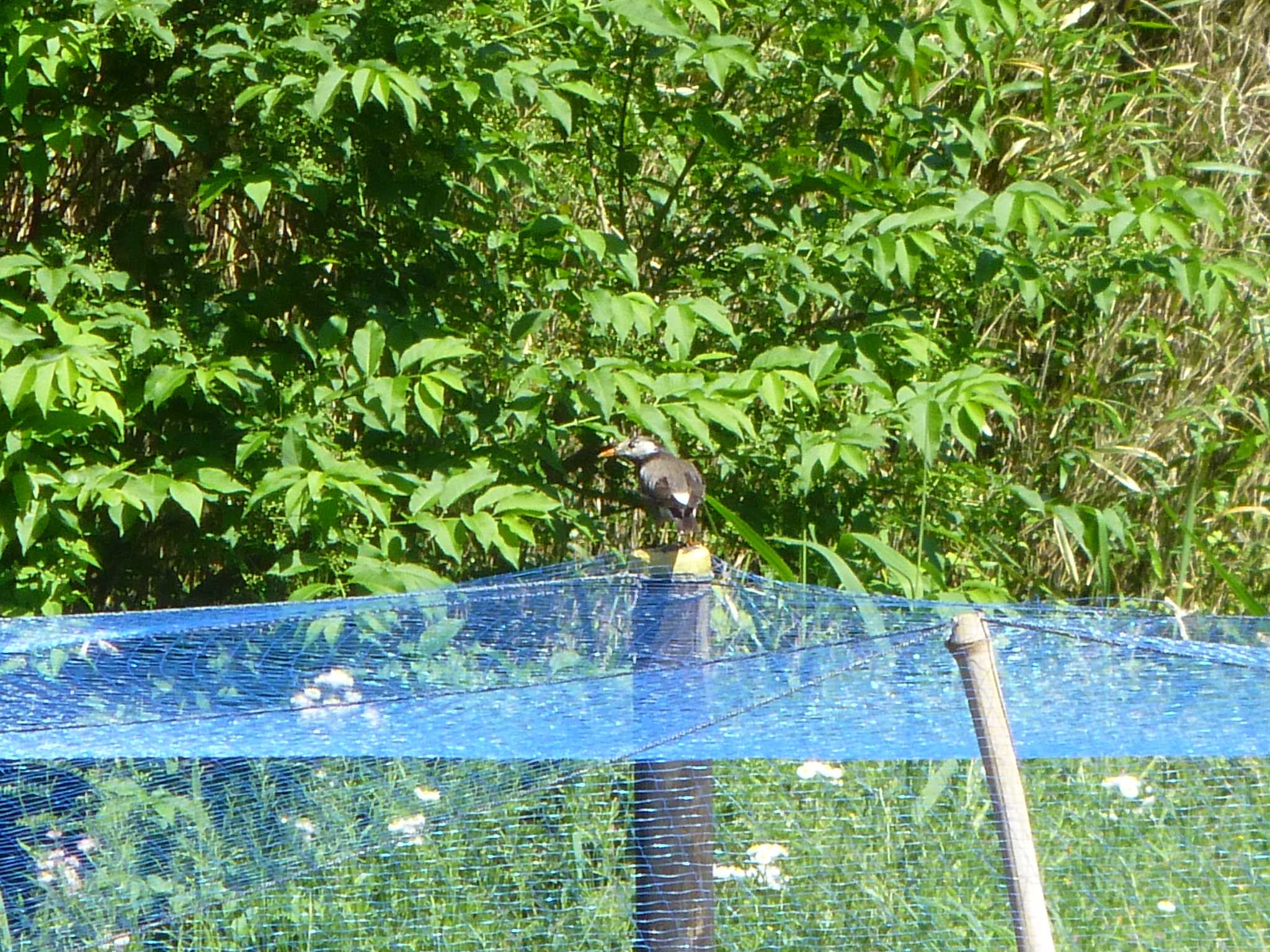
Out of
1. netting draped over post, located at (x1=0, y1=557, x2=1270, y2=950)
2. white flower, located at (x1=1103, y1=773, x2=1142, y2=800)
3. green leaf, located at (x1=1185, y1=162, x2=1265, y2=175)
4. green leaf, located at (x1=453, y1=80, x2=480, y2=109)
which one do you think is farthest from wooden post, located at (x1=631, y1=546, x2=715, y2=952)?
green leaf, located at (x1=1185, y1=162, x2=1265, y2=175)

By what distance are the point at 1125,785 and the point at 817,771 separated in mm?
560

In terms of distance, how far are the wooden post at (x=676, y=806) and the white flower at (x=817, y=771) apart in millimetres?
607

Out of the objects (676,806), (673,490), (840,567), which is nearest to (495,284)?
(673,490)

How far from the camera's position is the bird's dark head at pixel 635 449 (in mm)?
2748

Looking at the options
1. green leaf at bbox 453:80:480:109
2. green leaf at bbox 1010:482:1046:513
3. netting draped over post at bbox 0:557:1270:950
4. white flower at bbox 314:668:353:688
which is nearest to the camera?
netting draped over post at bbox 0:557:1270:950

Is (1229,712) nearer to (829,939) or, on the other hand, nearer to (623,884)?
(829,939)

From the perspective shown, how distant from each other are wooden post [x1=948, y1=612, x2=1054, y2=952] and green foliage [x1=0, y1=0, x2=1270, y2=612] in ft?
3.16

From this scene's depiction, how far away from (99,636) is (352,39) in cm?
113

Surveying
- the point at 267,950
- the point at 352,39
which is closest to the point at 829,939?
the point at 267,950

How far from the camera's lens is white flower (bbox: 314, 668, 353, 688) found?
2199 mm

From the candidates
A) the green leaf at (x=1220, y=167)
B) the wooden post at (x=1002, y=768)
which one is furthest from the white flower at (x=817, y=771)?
the green leaf at (x=1220, y=167)

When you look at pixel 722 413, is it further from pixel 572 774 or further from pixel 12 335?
pixel 12 335

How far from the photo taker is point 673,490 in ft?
7.89

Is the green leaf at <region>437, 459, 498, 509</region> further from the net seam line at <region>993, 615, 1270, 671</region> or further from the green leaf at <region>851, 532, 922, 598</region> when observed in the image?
the net seam line at <region>993, 615, 1270, 671</region>
